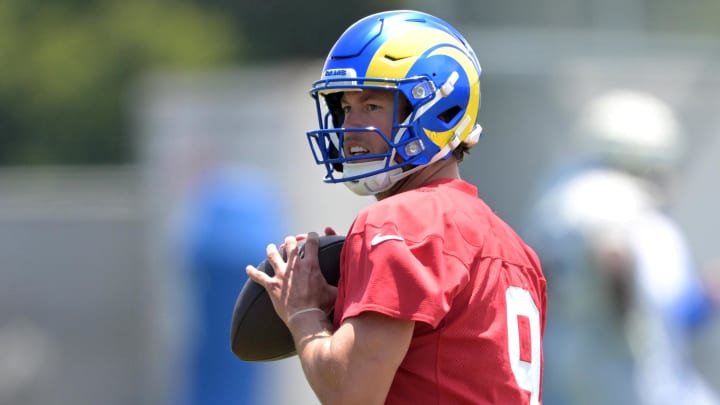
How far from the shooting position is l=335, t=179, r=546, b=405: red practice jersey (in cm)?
270

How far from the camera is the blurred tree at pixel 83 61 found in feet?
99.9

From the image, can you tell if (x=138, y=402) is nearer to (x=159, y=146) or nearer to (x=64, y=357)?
(x=64, y=357)

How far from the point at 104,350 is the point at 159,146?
2.43 m

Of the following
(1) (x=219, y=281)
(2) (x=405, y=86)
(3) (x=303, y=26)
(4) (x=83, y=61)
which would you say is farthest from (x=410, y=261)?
(4) (x=83, y=61)

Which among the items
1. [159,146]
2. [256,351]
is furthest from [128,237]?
[256,351]

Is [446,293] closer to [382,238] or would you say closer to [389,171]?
[382,238]

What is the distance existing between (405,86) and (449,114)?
0.55 feet

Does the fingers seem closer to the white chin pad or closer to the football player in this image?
the football player

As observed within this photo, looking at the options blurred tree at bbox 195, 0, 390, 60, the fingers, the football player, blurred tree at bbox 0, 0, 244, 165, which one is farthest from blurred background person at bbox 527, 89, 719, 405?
blurred tree at bbox 195, 0, 390, 60

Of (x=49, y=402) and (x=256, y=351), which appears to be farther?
(x=49, y=402)

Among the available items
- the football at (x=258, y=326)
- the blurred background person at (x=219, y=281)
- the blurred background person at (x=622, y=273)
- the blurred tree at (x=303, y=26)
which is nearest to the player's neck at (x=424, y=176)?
the football at (x=258, y=326)

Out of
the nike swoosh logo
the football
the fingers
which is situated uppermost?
the nike swoosh logo

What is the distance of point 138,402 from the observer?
38.9 ft

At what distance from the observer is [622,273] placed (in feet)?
22.2
